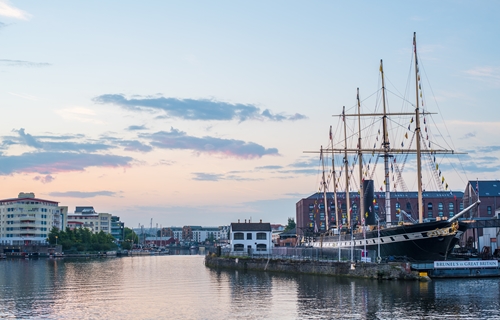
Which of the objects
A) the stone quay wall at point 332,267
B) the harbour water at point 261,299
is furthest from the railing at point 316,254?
the harbour water at point 261,299

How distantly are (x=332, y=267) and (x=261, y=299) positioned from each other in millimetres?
21335

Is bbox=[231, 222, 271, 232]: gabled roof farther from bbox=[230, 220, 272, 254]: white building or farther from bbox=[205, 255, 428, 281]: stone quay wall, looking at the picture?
bbox=[205, 255, 428, 281]: stone quay wall

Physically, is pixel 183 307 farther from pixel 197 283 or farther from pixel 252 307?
pixel 197 283

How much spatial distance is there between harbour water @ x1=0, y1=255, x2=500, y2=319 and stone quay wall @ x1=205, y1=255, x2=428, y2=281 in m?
1.55

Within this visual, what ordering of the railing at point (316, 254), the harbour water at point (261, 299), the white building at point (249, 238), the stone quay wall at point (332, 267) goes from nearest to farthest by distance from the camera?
the harbour water at point (261, 299) → the stone quay wall at point (332, 267) → the railing at point (316, 254) → the white building at point (249, 238)

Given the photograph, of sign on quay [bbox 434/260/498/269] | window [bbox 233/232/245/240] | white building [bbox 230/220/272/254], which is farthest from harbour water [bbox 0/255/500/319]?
white building [bbox 230/220/272/254]

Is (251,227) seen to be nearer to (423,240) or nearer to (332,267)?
(332,267)

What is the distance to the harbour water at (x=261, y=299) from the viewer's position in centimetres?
4256

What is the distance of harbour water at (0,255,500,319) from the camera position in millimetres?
42562

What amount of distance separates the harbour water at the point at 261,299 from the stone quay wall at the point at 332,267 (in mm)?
1554

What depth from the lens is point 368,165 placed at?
10056 centimetres

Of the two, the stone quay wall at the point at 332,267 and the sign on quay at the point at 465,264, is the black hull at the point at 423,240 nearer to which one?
the stone quay wall at the point at 332,267

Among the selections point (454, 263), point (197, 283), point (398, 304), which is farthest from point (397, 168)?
point (398, 304)

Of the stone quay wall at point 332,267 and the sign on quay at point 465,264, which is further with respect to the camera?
the sign on quay at point 465,264
